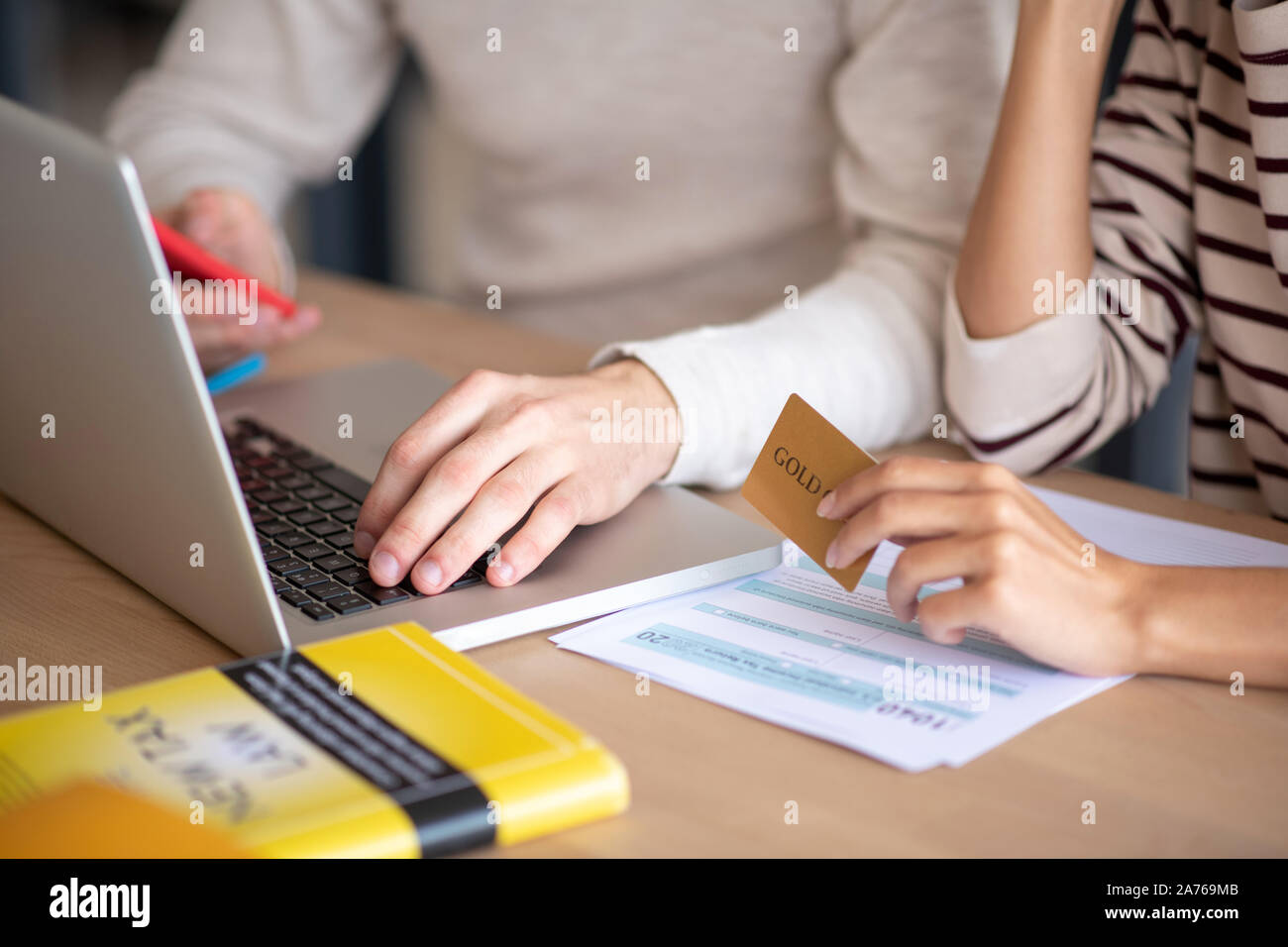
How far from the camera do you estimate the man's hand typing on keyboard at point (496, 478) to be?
24.5 inches

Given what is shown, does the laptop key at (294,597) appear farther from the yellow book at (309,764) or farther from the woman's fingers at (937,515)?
the woman's fingers at (937,515)

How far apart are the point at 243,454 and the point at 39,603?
19cm

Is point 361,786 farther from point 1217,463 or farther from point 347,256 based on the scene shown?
point 347,256

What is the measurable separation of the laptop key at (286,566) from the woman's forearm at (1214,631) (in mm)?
423

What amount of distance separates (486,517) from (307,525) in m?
0.13

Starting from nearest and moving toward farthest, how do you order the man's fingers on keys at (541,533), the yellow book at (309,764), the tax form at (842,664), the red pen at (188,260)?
the yellow book at (309,764), the tax form at (842,664), the man's fingers on keys at (541,533), the red pen at (188,260)

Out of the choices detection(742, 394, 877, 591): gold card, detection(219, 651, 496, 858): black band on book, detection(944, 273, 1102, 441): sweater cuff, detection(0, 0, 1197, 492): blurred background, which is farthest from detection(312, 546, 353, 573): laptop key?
detection(0, 0, 1197, 492): blurred background

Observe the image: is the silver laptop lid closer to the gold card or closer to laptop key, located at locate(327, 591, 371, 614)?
laptop key, located at locate(327, 591, 371, 614)

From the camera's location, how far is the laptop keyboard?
0.61 metres

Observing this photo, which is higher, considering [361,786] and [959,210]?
[959,210]

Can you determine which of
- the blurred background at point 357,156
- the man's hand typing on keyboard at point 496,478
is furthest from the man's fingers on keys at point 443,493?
the blurred background at point 357,156

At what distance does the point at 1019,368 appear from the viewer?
2.74ft
